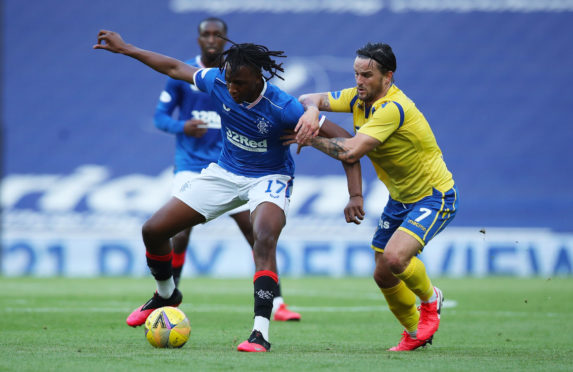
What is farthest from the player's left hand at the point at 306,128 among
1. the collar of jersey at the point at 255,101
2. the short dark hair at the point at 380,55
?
the short dark hair at the point at 380,55

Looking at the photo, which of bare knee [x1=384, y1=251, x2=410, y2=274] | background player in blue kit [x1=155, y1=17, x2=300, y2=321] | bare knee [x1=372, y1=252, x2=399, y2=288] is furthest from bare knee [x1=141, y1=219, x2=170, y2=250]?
background player in blue kit [x1=155, y1=17, x2=300, y2=321]

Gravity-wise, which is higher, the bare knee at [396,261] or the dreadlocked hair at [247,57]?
the dreadlocked hair at [247,57]

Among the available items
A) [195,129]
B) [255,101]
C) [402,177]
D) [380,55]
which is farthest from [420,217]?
[195,129]

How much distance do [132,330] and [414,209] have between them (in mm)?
2632

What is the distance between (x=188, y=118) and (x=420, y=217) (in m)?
3.80

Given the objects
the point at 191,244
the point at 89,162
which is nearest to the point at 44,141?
the point at 89,162

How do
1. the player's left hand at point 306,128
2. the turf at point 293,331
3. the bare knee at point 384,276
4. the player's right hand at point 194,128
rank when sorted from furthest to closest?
the player's right hand at point 194,128 < the bare knee at point 384,276 < the player's left hand at point 306,128 < the turf at point 293,331

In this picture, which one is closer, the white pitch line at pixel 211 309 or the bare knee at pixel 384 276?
the bare knee at pixel 384 276

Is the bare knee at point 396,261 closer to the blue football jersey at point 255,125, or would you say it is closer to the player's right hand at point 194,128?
the blue football jersey at point 255,125

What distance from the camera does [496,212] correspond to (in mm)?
17844

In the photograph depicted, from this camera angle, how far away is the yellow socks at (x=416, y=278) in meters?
6.07

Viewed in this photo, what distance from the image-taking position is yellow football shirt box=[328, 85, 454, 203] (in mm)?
6164

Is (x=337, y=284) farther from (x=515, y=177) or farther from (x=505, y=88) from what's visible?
(x=505, y=88)

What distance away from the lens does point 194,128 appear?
28.8 ft
